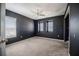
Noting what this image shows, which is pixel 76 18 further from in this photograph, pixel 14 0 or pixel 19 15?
pixel 19 15

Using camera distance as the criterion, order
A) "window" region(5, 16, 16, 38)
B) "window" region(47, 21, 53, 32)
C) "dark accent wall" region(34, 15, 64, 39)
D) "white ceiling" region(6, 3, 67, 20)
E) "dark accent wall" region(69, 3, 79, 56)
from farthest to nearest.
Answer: "window" region(47, 21, 53, 32) < "dark accent wall" region(34, 15, 64, 39) < "window" region(5, 16, 16, 38) < "white ceiling" region(6, 3, 67, 20) < "dark accent wall" region(69, 3, 79, 56)

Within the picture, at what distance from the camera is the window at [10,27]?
469 centimetres

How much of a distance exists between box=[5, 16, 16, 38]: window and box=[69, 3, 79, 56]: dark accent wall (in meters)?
4.12

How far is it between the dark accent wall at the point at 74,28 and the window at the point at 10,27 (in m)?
4.12

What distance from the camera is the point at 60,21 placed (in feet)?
20.3

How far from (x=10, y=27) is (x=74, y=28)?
4.30 m

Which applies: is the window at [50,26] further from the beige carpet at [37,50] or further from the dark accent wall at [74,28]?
the dark accent wall at [74,28]

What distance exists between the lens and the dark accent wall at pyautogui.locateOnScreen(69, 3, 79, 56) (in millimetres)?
2438

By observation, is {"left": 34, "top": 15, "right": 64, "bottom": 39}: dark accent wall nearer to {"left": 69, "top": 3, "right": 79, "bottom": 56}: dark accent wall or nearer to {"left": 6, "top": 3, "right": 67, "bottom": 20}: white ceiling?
{"left": 6, "top": 3, "right": 67, "bottom": 20}: white ceiling

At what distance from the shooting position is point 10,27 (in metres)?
5.00

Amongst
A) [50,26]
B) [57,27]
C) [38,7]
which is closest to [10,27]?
[38,7]

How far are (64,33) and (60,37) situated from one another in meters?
0.67

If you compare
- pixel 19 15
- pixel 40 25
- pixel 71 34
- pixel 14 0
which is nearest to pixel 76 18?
pixel 71 34

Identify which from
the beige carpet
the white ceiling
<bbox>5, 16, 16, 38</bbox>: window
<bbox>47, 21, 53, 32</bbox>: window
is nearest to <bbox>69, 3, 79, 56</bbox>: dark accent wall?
the beige carpet
